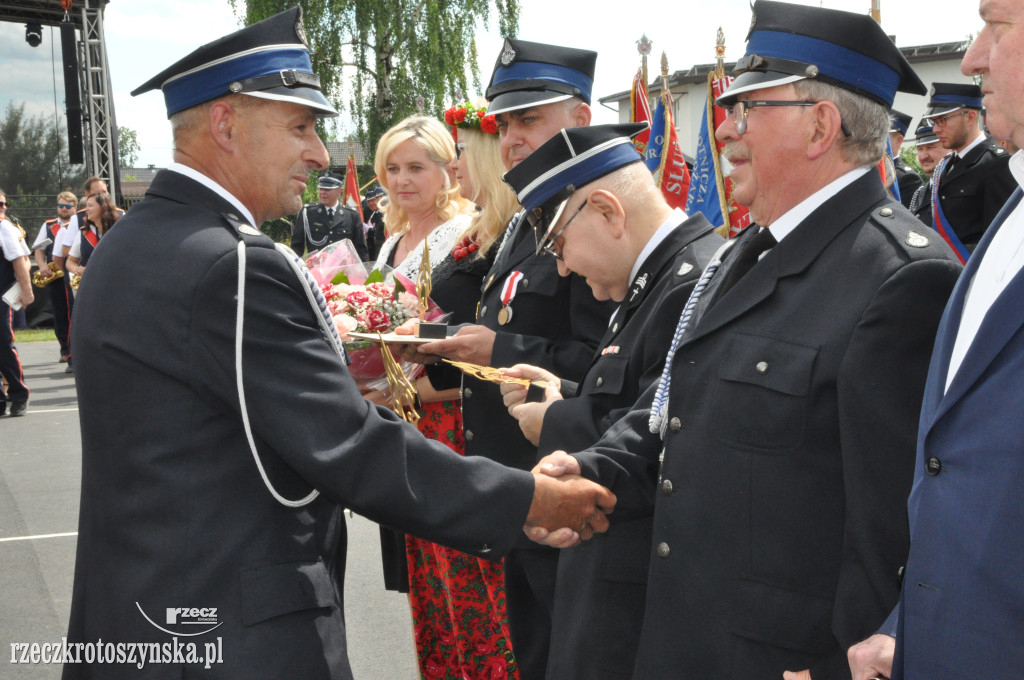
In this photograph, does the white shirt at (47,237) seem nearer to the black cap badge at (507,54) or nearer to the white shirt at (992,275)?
the black cap badge at (507,54)

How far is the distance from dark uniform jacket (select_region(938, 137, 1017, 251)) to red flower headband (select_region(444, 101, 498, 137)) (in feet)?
15.6

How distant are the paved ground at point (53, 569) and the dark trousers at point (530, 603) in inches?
40.1

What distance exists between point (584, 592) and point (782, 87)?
1.33 meters

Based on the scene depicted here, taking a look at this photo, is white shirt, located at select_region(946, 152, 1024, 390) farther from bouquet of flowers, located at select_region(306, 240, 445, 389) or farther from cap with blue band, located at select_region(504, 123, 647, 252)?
bouquet of flowers, located at select_region(306, 240, 445, 389)

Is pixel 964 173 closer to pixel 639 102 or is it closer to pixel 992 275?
pixel 639 102

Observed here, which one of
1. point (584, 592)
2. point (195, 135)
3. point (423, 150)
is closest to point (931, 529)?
point (584, 592)

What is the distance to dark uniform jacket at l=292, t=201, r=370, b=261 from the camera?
41.8 feet

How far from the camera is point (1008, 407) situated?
4.32 feet

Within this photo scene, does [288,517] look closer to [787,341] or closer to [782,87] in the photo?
[787,341]

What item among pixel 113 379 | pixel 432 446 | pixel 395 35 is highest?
pixel 395 35

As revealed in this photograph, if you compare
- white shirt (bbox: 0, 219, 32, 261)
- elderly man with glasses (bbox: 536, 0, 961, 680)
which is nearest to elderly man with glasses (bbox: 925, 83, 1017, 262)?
elderly man with glasses (bbox: 536, 0, 961, 680)

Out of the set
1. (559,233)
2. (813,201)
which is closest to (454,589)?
(559,233)

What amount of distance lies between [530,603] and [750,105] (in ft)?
6.20

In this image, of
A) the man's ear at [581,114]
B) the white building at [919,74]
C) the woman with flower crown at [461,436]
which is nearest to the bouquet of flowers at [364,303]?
the woman with flower crown at [461,436]
